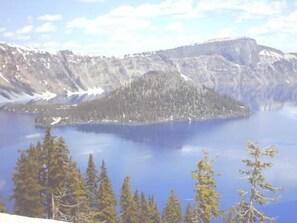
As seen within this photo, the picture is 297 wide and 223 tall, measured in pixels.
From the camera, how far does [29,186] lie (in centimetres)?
5041

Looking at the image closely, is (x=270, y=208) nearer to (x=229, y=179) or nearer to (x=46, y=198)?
(x=229, y=179)

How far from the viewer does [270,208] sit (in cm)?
13638

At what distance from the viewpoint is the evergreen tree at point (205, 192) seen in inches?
1768

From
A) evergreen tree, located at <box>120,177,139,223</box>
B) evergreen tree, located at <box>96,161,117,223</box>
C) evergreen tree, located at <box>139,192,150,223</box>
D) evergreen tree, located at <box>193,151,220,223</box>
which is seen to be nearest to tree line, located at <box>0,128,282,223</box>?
evergreen tree, located at <box>193,151,220,223</box>

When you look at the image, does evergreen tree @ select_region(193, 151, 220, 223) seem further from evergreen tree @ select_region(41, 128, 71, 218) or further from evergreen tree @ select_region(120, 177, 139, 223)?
evergreen tree @ select_region(120, 177, 139, 223)

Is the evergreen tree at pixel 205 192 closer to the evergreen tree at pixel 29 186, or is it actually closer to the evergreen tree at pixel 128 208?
the evergreen tree at pixel 29 186

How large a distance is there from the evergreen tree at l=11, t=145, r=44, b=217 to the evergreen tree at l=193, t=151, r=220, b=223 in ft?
55.1

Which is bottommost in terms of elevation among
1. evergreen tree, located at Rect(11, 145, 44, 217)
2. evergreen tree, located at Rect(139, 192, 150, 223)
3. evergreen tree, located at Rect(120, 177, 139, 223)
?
evergreen tree, located at Rect(139, 192, 150, 223)

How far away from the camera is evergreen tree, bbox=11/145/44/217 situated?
164 feet

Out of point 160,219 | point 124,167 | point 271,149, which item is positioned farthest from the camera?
point 124,167

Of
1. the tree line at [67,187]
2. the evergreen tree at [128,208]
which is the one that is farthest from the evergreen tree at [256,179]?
the evergreen tree at [128,208]

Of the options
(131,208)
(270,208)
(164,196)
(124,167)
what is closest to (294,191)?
(270,208)

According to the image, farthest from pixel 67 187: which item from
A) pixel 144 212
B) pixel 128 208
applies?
pixel 144 212

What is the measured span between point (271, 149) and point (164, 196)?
11026 cm
